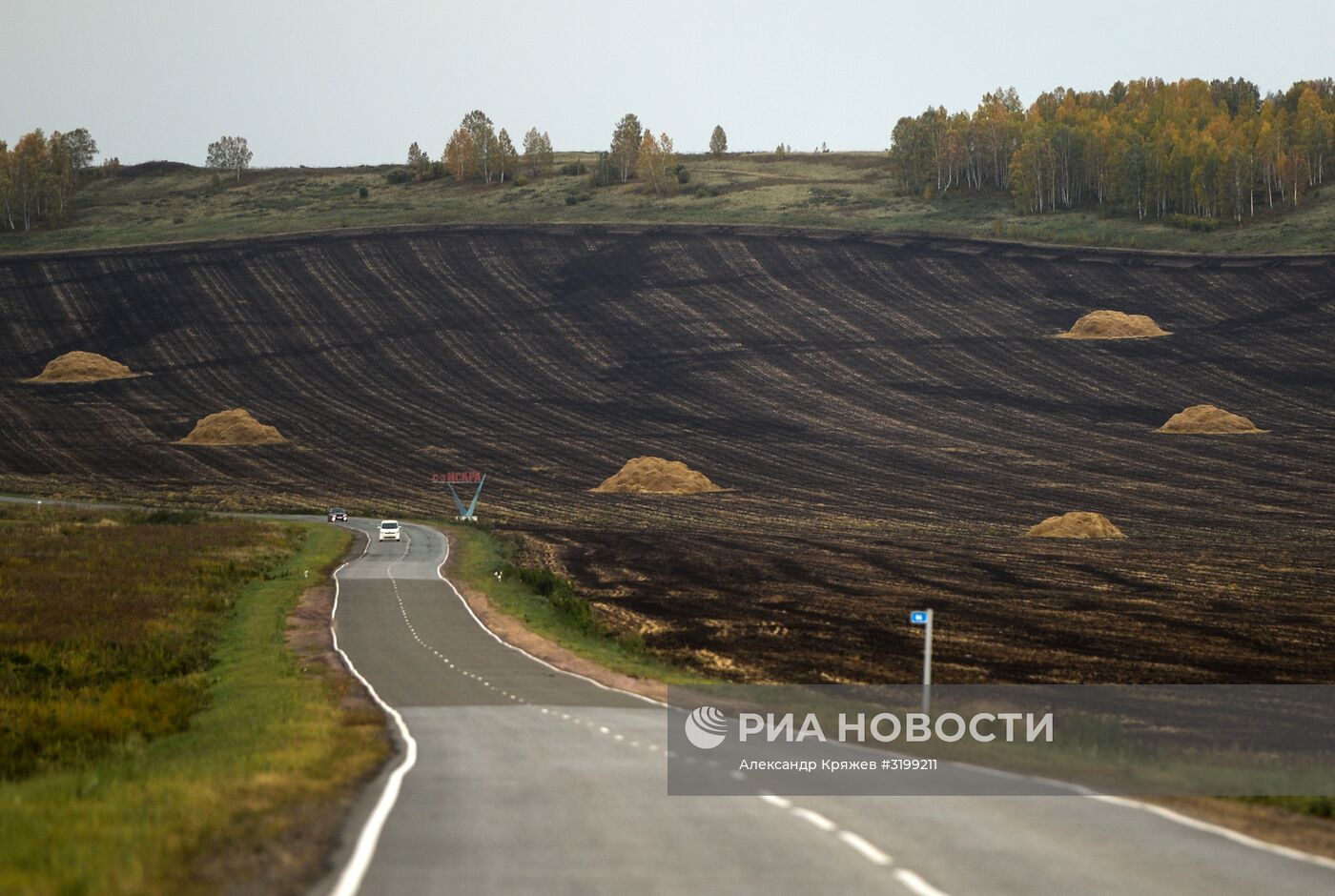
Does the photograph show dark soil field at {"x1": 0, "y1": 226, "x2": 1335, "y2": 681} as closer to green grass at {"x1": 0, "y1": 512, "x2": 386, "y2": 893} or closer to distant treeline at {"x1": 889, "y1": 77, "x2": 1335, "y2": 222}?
green grass at {"x1": 0, "y1": 512, "x2": 386, "y2": 893}

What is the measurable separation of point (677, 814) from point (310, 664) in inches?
811

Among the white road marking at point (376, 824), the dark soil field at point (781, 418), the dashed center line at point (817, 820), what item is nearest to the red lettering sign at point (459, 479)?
the dark soil field at point (781, 418)

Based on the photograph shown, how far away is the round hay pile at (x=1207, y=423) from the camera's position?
319 ft

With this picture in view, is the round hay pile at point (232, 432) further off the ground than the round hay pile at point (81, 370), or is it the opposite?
the round hay pile at point (81, 370)

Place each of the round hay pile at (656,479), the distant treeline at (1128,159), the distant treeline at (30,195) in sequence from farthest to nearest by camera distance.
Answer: the distant treeline at (30,195)
the distant treeline at (1128,159)
the round hay pile at (656,479)

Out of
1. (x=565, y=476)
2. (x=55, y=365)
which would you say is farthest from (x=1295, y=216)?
(x=55, y=365)

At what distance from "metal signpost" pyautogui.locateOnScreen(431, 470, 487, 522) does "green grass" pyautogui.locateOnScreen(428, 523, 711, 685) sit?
12792 mm

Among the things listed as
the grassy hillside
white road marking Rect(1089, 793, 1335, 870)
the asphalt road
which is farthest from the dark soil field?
the asphalt road

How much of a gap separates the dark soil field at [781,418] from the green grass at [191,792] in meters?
13.4

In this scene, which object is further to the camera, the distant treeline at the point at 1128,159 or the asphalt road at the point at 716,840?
the distant treeline at the point at 1128,159

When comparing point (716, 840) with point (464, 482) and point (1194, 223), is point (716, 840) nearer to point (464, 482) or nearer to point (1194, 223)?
point (464, 482)

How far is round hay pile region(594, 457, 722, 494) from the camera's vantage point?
8856 centimetres

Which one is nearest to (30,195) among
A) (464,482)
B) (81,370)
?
(81,370)

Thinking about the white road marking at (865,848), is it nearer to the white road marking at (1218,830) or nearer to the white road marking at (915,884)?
the white road marking at (915,884)
